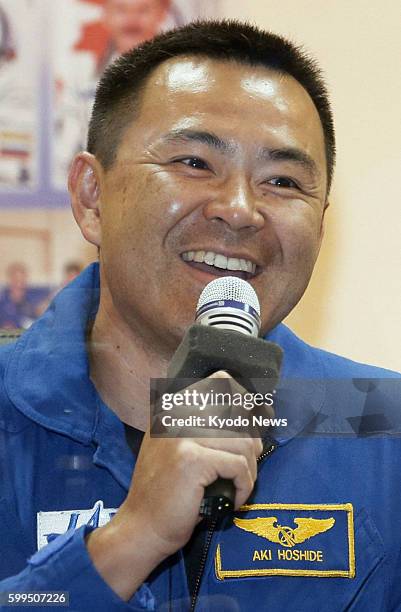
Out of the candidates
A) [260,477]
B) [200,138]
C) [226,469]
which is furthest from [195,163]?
[226,469]

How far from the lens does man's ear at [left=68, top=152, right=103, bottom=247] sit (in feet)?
3.81

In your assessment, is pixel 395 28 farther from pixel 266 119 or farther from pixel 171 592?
pixel 171 592

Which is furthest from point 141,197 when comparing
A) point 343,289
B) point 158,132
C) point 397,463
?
point 397,463

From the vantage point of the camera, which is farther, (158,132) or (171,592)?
(158,132)

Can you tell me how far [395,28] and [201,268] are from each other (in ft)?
1.68

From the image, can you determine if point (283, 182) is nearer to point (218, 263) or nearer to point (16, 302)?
point (218, 263)

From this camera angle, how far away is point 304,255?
1.06 meters

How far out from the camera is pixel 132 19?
1407 millimetres

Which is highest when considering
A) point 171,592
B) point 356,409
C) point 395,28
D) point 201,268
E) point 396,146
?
point 395,28

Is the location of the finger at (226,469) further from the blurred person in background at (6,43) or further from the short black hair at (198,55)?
the blurred person in background at (6,43)

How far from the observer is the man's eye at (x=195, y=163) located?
1013mm

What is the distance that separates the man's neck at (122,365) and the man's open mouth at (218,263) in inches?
5.2

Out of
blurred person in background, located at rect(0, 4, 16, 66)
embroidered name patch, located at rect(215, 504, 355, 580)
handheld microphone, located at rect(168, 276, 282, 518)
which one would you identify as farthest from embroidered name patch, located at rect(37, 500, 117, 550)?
blurred person in background, located at rect(0, 4, 16, 66)

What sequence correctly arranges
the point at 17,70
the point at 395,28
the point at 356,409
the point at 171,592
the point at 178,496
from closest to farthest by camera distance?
the point at 178,496
the point at 171,592
the point at 356,409
the point at 395,28
the point at 17,70
